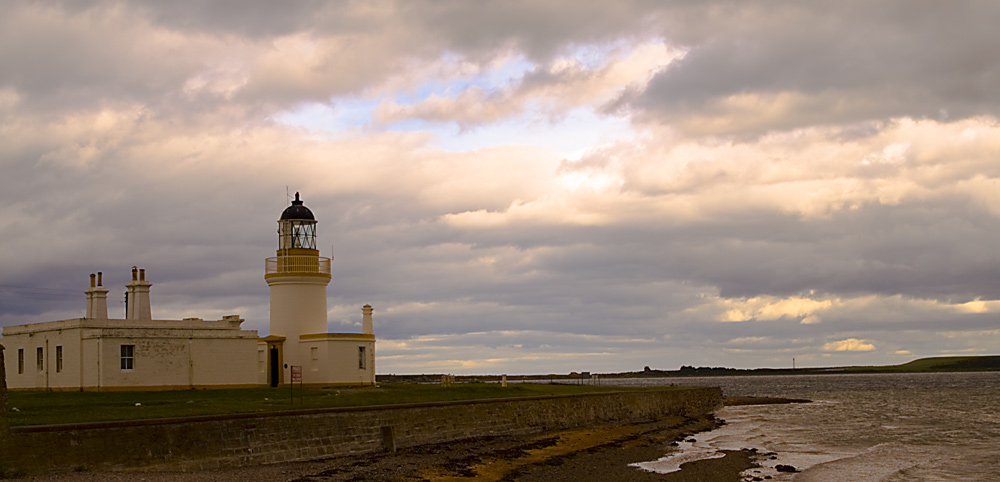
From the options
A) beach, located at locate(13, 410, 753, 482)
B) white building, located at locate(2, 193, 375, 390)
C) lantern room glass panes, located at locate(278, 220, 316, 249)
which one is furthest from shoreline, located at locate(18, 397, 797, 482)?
lantern room glass panes, located at locate(278, 220, 316, 249)

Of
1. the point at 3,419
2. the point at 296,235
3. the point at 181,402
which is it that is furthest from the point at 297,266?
the point at 3,419

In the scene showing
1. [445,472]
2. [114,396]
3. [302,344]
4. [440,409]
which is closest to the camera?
[445,472]

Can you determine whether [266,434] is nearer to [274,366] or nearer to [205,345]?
[205,345]

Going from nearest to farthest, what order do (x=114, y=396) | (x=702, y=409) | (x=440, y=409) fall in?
(x=440, y=409), (x=114, y=396), (x=702, y=409)

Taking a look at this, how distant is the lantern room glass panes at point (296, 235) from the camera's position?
40.5 meters

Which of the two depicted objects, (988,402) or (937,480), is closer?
(937,480)

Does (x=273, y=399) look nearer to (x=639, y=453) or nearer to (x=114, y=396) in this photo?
(x=114, y=396)

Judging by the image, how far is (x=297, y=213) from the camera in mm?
41000

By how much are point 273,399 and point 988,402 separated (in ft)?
181

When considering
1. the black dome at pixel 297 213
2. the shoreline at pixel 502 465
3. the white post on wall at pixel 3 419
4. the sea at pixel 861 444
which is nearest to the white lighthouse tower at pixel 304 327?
the black dome at pixel 297 213

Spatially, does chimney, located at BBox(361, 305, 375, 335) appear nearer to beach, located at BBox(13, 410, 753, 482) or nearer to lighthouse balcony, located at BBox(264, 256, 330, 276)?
lighthouse balcony, located at BBox(264, 256, 330, 276)

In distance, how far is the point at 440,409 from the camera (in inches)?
1083

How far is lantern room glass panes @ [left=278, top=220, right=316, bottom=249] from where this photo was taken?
4050cm

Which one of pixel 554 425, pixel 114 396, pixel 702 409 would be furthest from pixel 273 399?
pixel 702 409
